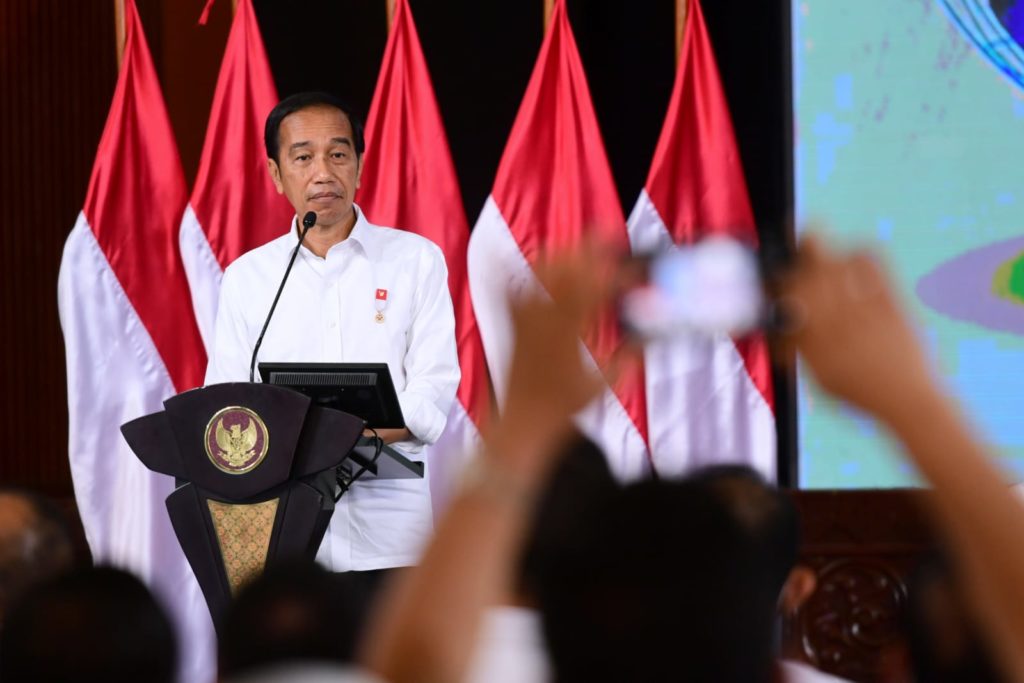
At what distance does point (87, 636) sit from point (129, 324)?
12.2 ft

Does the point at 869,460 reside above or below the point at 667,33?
below

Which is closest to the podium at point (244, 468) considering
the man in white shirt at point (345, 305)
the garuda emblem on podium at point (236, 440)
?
the garuda emblem on podium at point (236, 440)

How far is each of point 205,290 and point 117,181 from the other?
50 centimetres

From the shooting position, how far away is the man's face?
12.0 feet

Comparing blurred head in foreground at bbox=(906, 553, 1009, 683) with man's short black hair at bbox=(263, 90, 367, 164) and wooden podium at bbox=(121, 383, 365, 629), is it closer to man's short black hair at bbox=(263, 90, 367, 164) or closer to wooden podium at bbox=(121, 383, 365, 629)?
wooden podium at bbox=(121, 383, 365, 629)

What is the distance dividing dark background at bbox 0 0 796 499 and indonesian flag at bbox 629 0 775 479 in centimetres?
25

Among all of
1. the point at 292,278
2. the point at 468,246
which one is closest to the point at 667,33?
the point at 468,246

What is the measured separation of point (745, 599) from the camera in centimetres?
86

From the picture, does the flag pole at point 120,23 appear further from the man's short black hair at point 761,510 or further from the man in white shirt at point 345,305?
the man's short black hair at point 761,510

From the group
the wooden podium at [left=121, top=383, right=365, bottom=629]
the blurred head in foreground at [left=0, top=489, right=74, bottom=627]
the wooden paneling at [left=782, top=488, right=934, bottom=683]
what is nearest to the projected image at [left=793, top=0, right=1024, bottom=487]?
the wooden paneling at [left=782, top=488, right=934, bottom=683]

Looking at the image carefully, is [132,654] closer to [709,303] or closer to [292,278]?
[709,303]

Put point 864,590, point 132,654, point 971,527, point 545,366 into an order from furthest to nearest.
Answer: point 864,590 < point 132,654 < point 545,366 < point 971,527

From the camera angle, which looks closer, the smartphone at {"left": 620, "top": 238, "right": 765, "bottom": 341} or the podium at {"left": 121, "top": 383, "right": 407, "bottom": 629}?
the smartphone at {"left": 620, "top": 238, "right": 765, "bottom": 341}

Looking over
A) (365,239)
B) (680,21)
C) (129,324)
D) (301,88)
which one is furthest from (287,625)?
Answer: (301,88)
